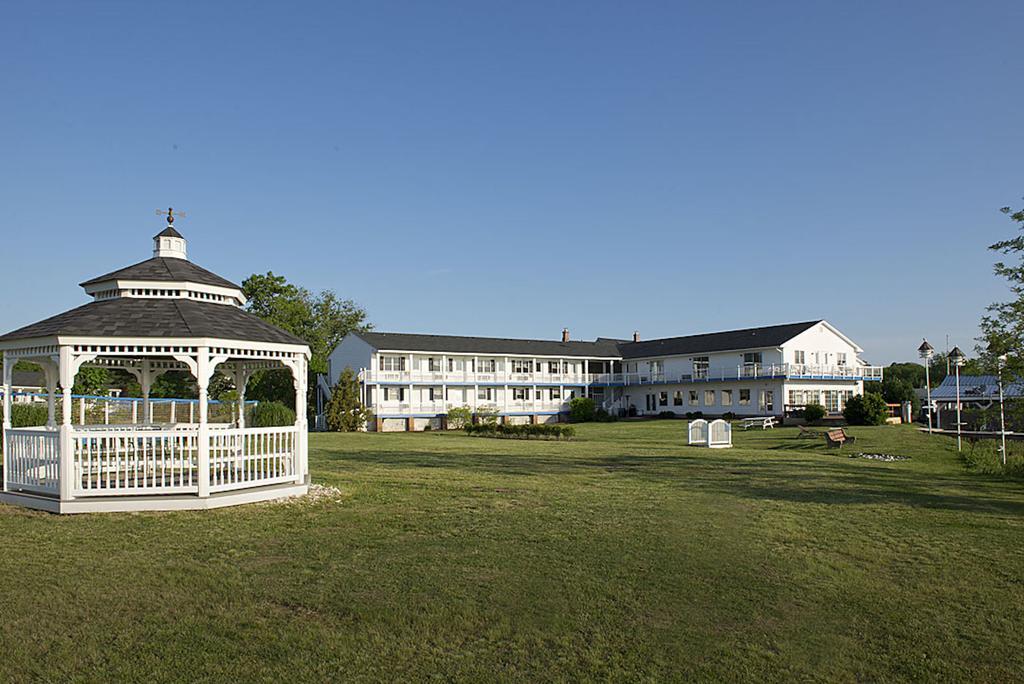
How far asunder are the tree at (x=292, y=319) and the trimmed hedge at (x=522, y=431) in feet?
38.5

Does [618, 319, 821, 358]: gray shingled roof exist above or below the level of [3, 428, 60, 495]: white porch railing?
above

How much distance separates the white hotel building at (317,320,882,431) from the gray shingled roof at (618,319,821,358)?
109 millimetres

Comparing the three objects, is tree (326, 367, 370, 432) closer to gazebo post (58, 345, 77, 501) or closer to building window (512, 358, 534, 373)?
building window (512, 358, 534, 373)

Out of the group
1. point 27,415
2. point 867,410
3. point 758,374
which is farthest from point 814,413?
point 27,415

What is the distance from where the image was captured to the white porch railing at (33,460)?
1366 cm

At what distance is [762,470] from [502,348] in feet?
139

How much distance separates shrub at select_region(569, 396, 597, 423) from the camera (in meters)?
60.7

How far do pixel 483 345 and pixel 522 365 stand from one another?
12.8ft

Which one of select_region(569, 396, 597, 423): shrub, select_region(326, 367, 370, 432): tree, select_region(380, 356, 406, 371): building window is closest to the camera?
A: select_region(326, 367, 370, 432): tree

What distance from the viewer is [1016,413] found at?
16.7 metres

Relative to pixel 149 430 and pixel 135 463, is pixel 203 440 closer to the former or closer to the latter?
pixel 135 463

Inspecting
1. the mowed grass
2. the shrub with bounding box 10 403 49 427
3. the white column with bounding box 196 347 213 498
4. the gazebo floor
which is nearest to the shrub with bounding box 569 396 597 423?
the shrub with bounding box 10 403 49 427

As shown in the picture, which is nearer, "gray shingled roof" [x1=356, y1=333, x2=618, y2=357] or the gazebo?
the gazebo

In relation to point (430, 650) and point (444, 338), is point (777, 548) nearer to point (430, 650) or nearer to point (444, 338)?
point (430, 650)
